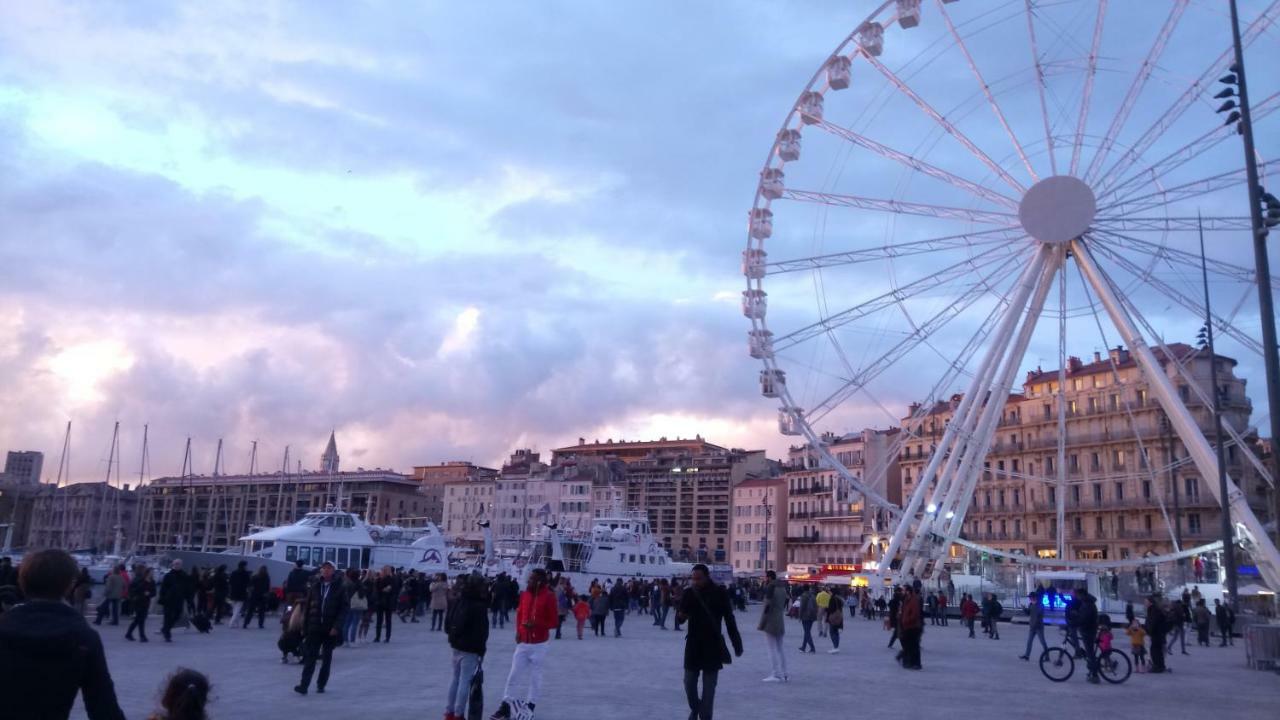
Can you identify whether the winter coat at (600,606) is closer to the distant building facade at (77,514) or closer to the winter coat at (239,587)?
the winter coat at (239,587)

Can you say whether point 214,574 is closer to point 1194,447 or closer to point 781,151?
point 781,151

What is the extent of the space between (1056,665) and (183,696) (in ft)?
53.7

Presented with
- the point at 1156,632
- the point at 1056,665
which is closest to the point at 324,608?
the point at 1056,665

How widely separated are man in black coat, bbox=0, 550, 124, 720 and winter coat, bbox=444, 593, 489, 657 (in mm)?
5952

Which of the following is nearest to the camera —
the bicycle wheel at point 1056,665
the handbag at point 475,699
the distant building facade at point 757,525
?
the handbag at point 475,699

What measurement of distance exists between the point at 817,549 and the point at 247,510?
93.7m

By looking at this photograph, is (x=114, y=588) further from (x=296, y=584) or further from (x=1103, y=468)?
(x=1103, y=468)

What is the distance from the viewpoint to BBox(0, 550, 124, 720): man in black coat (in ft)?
13.2

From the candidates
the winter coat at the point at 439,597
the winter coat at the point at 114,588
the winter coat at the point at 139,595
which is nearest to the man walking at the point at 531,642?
the winter coat at the point at 139,595

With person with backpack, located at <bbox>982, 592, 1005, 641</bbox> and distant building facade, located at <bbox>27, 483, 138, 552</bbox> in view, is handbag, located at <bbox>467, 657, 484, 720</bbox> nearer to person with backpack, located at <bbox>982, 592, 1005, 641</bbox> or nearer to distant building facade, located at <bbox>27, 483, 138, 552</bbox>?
person with backpack, located at <bbox>982, 592, 1005, 641</bbox>

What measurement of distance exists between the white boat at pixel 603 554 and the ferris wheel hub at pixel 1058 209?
28436mm

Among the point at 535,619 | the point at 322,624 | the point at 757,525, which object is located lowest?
the point at 322,624

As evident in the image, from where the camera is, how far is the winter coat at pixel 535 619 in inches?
416

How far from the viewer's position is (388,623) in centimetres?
2241
